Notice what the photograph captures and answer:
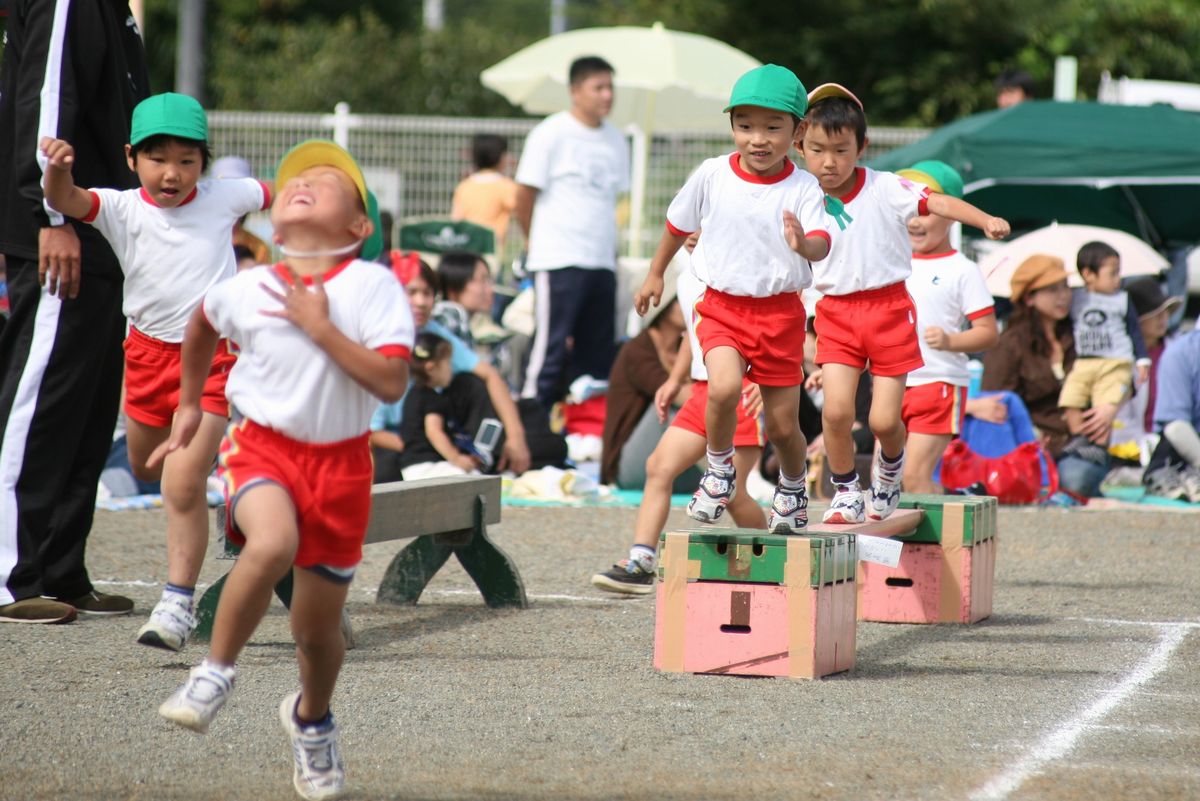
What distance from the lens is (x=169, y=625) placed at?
5445 mm

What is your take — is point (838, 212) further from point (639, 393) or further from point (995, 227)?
point (639, 393)

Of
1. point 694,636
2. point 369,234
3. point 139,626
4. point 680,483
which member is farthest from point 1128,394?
point 369,234

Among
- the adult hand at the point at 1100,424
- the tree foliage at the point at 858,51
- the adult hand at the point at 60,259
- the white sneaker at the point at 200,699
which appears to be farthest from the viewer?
the tree foliage at the point at 858,51

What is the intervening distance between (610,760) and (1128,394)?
28.9 ft

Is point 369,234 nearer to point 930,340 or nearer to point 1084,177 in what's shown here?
point 930,340

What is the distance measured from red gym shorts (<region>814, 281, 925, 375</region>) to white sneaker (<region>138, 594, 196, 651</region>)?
275 centimetres

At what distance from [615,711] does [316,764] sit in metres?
1.39

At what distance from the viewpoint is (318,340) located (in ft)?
13.6

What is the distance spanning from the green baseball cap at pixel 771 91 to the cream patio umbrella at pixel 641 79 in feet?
36.5

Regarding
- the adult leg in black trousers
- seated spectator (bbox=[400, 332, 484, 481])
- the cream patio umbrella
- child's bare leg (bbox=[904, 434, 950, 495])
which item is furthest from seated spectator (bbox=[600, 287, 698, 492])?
the cream patio umbrella

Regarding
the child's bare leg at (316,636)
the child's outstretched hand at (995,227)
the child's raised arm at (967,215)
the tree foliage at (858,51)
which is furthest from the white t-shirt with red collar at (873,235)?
the tree foliage at (858,51)

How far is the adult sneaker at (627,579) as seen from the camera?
7738 millimetres

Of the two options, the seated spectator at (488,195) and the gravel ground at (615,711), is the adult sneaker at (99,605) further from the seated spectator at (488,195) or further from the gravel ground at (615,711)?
the seated spectator at (488,195)

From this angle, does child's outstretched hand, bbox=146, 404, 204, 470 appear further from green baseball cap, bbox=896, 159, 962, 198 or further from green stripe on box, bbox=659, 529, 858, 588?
green baseball cap, bbox=896, 159, 962, 198
